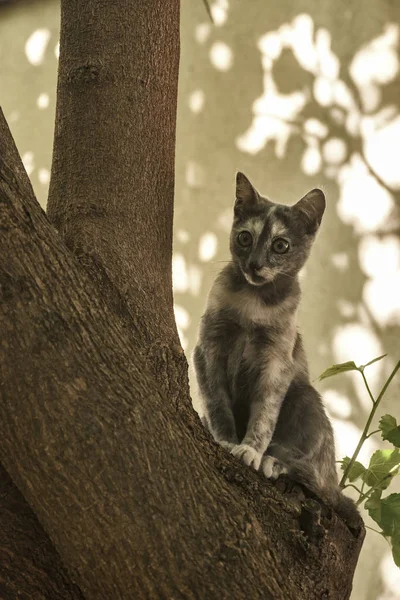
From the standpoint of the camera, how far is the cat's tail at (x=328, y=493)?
1.52 meters

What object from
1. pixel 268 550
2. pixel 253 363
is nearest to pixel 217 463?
pixel 268 550

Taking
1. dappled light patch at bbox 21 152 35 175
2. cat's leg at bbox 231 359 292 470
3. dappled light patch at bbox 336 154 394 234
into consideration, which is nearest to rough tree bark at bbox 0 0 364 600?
cat's leg at bbox 231 359 292 470

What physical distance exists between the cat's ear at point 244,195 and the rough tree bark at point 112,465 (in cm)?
61

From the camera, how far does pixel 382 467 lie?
A: 1975 mm

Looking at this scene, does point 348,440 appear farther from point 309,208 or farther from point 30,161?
point 30,161

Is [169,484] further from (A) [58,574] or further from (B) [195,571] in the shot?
(A) [58,574]

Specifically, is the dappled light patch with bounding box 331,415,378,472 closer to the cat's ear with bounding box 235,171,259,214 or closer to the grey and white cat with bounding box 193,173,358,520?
the grey and white cat with bounding box 193,173,358,520

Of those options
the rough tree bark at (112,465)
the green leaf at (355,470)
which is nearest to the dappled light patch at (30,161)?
the rough tree bark at (112,465)

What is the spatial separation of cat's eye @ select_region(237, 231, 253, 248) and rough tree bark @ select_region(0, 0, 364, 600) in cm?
50

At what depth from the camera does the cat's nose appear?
192 centimetres

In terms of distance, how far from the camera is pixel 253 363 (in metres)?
1.91

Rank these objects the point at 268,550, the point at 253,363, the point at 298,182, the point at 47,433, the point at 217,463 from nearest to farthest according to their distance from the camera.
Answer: the point at 47,433 < the point at 268,550 < the point at 217,463 < the point at 253,363 < the point at 298,182

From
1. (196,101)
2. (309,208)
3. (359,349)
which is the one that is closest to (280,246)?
(309,208)

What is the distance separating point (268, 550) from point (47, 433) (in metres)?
0.43
